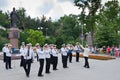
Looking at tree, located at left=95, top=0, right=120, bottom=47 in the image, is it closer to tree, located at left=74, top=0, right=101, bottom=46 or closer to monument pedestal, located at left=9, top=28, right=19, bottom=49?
tree, located at left=74, top=0, right=101, bottom=46

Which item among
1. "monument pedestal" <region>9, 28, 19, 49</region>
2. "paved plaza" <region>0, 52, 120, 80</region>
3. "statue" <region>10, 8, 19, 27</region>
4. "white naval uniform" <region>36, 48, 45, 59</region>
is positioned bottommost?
"paved plaza" <region>0, 52, 120, 80</region>

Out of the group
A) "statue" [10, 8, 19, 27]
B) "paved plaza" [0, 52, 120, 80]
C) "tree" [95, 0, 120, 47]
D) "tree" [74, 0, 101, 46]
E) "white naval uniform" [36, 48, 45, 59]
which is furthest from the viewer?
"tree" [74, 0, 101, 46]

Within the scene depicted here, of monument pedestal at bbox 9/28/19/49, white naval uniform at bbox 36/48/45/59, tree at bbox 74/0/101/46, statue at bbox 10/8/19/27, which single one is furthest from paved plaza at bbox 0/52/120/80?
tree at bbox 74/0/101/46

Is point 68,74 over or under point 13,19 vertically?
under

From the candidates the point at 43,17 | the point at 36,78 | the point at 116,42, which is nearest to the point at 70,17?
the point at 43,17

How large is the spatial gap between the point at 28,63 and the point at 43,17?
87940 mm

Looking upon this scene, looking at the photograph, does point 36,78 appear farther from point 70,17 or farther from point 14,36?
point 70,17

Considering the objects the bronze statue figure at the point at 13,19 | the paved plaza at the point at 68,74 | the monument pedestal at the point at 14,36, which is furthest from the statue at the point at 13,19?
the paved plaza at the point at 68,74

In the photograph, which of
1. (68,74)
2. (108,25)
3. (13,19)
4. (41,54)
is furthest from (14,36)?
(108,25)

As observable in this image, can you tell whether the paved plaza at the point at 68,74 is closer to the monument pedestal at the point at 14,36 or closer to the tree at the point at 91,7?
the monument pedestal at the point at 14,36

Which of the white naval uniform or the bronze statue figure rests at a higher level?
the bronze statue figure

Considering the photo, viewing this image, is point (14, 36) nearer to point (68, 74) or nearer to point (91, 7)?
point (68, 74)

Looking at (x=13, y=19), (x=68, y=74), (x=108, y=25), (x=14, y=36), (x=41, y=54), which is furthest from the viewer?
(x=108, y=25)

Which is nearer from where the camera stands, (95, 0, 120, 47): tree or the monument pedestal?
the monument pedestal
